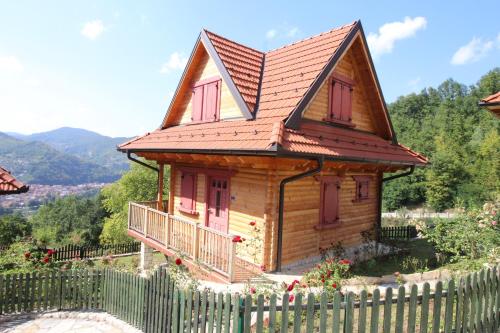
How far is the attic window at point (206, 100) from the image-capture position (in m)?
11.5

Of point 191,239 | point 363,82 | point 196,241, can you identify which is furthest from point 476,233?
point 191,239

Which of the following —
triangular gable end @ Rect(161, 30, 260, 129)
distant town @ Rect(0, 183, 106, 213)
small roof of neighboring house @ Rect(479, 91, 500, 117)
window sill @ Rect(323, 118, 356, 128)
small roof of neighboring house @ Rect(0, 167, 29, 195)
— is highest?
triangular gable end @ Rect(161, 30, 260, 129)

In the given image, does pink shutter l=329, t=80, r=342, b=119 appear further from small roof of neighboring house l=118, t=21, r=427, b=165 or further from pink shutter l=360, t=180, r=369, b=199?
pink shutter l=360, t=180, r=369, b=199

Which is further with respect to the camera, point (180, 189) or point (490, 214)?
point (180, 189)

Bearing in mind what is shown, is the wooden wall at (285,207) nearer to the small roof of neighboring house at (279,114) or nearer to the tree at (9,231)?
the small roof of neighboring house at (279,114)

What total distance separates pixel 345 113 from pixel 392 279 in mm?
5520

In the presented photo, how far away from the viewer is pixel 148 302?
636 centimetres

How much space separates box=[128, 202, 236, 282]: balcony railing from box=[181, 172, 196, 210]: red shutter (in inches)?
46.3

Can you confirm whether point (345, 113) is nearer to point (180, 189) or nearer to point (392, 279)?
point (392, 279)

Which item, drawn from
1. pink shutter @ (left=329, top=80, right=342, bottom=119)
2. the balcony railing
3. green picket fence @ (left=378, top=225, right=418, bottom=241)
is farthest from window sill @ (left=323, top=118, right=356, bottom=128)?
green picket fence @ (left=378, top=225, right=418, bottom=241)

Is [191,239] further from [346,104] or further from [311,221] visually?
[346,104]

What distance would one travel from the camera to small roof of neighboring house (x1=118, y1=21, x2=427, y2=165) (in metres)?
8.48

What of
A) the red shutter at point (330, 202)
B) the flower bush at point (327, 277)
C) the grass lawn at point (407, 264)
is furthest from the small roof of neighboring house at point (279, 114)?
the grass lawn at point (407, 264)

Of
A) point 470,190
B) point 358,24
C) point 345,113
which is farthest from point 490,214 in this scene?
point 470,190
